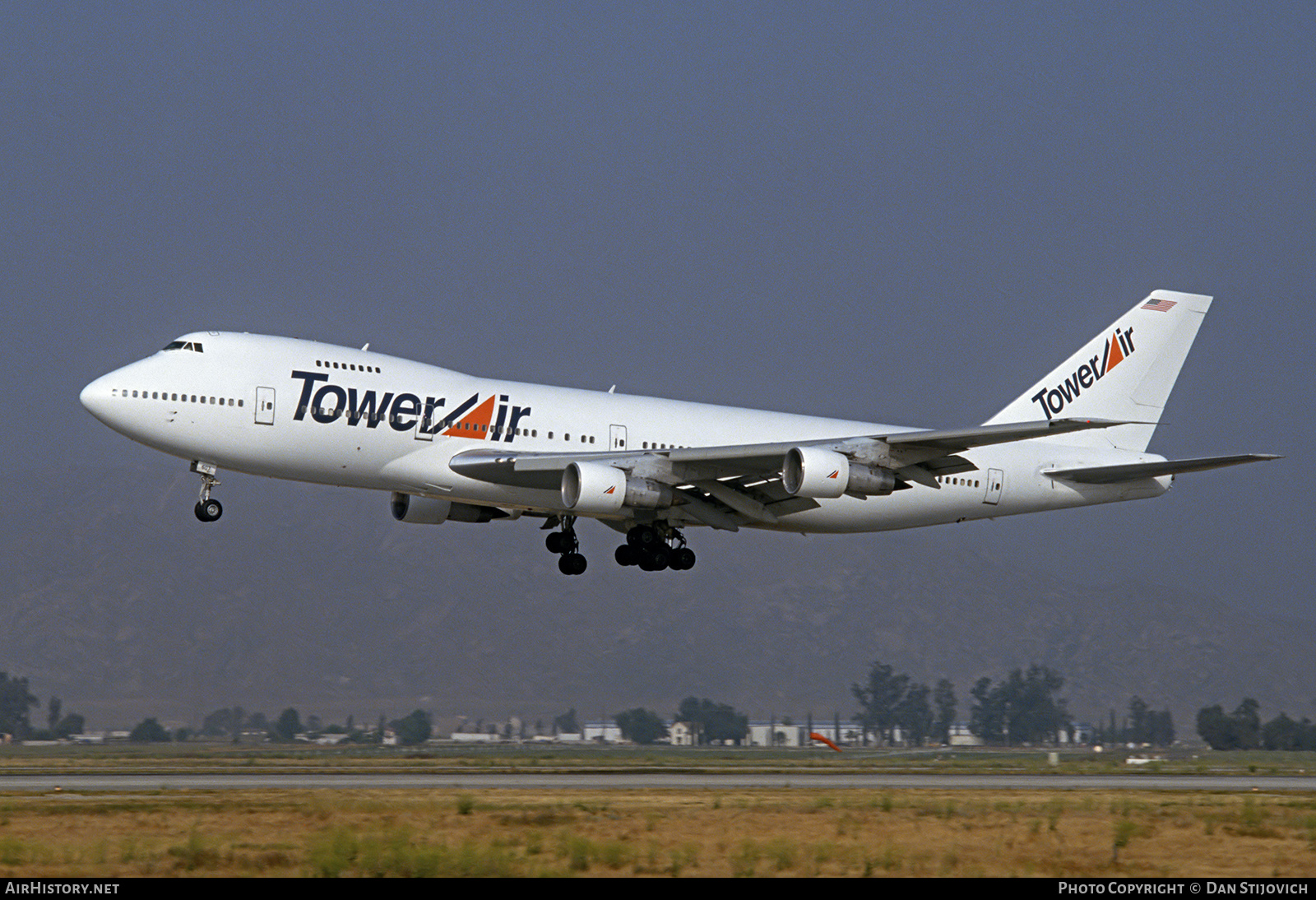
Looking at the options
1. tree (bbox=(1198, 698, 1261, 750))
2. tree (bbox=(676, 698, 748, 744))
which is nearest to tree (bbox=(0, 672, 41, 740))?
tree (bbox=(676, 698, 748, 744))

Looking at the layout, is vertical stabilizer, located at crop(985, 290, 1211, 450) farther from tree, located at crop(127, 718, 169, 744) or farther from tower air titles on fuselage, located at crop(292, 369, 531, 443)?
tree, located at crop(127, 718, 169, 744)

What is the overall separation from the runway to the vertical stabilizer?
1252cm

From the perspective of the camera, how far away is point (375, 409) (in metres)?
38.3

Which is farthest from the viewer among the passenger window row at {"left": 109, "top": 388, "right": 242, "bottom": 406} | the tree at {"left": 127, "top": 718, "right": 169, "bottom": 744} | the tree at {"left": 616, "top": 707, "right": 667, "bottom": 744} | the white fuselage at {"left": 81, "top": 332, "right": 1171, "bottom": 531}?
the tree at {"left": 616, "top": 707, "right": 667, "bottom": 744}

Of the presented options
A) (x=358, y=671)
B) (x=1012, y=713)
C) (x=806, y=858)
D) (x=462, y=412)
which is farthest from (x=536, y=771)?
(x=358, y=671)

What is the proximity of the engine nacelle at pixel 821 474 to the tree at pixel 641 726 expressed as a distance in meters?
66.3

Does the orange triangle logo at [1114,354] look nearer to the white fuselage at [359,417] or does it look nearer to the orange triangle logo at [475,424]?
the white fuselage at [359,417]

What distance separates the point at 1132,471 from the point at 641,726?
2598 inches

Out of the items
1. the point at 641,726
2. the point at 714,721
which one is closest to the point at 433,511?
the point at 714,721

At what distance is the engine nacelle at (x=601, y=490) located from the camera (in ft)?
126

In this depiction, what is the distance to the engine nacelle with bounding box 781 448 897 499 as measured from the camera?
38.5 metres

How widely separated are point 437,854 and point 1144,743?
101 meters

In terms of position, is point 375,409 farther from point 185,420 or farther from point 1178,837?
point 1178,837

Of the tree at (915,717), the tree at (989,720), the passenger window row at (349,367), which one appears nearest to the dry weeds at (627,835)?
the passenger window row at (349,367)
